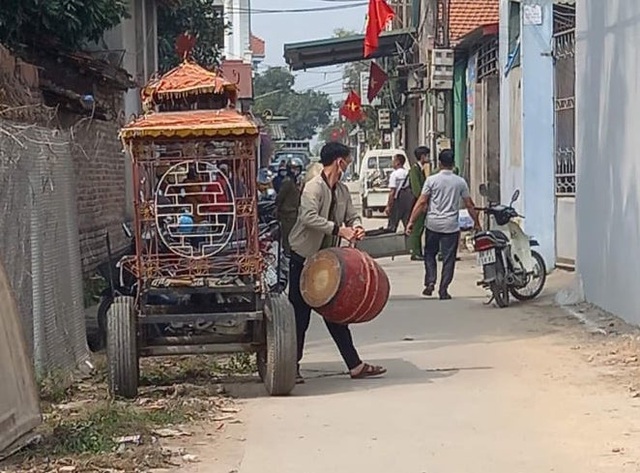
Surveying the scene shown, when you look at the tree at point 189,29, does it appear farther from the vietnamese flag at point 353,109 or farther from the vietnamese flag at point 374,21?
the vietnamese flag at point 353,109

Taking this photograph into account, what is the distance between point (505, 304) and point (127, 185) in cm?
763

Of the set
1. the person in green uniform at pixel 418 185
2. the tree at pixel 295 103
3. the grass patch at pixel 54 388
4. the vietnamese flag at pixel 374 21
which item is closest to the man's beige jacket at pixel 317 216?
the grass patch at pixel 54 388

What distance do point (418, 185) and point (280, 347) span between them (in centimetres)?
1144

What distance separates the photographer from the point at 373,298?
9430mm

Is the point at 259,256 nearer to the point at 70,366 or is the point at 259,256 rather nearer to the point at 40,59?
the point at 70,366

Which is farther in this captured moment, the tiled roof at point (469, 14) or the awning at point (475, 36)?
the tiled roof at point (469, 14)

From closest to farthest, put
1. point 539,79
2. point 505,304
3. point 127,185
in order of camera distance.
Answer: point 505,304
point 539,79
point 127,185

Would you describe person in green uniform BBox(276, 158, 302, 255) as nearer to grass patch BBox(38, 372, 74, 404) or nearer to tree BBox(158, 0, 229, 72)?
grass patch BBox(38, 372, 74, 404)

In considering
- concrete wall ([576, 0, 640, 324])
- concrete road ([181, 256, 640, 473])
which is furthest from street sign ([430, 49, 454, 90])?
concrete road ([181, 256, 640, 473])

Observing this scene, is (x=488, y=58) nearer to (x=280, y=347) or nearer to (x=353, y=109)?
(x=280, y=347)

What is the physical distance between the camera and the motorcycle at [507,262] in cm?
1398

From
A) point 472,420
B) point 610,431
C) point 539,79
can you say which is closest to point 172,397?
point 472,420

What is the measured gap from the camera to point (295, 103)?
382 feet

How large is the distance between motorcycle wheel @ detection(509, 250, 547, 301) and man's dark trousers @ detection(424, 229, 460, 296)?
0.92 m
